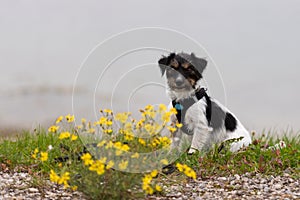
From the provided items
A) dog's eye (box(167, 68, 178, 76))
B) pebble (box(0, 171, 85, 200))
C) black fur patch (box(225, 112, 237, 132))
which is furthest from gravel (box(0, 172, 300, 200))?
dog's eye (box(167, 68, 178, 76))

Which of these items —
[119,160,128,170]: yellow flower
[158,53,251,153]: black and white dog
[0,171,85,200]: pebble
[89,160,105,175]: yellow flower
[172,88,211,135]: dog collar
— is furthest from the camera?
[172,88,211,135]: dog collar

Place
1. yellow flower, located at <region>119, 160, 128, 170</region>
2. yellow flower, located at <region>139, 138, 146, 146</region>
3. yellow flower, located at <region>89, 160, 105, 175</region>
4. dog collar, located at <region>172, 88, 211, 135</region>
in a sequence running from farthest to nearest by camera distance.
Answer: dog collar, located at <region>172, 88, 211, 135</region> < yellow flower, located at <region>139, 138, 146, 146</region> < yellow flower, located at <region>119, 160, 128, 170</region> < yellow flower, located at <region>89, 160, 105, 175</region>

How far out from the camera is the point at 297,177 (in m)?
5.99

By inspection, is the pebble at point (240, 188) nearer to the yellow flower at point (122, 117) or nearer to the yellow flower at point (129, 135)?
the yellow flower at point (129, 135)

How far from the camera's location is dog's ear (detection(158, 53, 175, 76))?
21.5ft

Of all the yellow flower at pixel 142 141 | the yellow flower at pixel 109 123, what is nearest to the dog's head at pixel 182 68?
the yellow flower at pixel 109 123

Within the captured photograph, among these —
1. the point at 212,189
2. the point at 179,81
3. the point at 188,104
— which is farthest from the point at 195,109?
the point at 212,189

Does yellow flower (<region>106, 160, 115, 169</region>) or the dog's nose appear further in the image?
the dog's nose

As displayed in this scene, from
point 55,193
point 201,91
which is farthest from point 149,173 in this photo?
point 201,91

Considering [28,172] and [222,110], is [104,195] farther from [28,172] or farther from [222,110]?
[222,110]

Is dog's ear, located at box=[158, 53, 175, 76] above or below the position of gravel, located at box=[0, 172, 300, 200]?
above

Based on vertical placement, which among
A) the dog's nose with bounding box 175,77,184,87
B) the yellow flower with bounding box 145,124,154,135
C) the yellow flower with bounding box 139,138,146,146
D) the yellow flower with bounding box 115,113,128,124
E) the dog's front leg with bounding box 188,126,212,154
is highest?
the dog's nose with bounding box 175,77,184,87

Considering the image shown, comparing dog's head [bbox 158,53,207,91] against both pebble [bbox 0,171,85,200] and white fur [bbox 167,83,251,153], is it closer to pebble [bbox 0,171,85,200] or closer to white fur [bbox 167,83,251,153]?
white fur [bbox 167,83,251,153]

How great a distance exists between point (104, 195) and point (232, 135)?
3.35 meters
